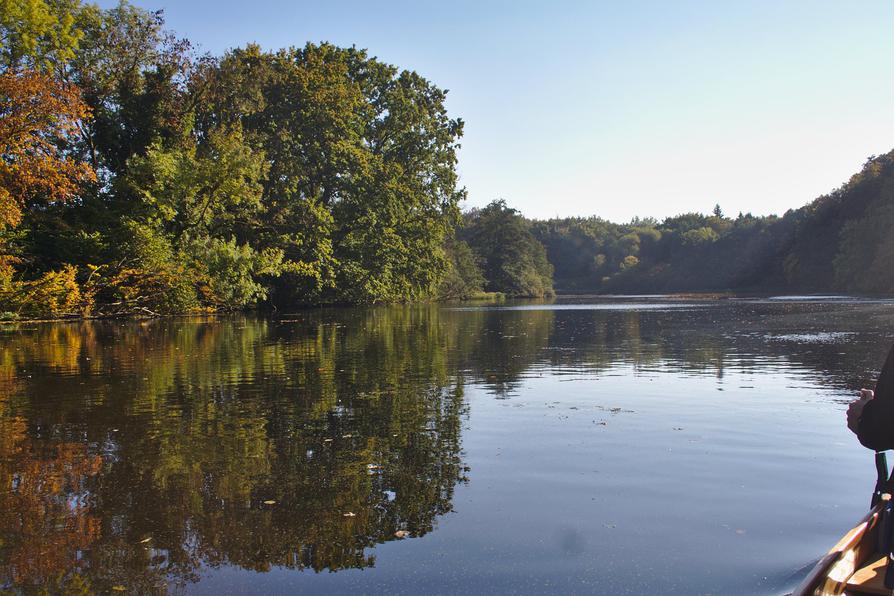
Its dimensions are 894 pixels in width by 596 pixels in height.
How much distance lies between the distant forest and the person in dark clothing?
2713 centimetres

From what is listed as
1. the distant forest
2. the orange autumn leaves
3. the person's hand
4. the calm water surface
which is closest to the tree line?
the distant forest

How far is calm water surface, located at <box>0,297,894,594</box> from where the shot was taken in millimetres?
4797

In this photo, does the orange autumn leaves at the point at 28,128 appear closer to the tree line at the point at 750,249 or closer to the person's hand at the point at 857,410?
the person's hand at the point at 857,410

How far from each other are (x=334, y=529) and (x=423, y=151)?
46.8 m

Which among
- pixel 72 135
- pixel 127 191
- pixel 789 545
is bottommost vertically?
pixel 789 545

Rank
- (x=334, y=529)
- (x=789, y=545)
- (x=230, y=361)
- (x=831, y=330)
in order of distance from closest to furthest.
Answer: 1. (x=789, y=545)
2. (x=334, y=529)
3. (x=230, y=361)
4. (x=831, y=330)

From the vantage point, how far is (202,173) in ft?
116

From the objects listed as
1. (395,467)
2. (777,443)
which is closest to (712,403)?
(777,443)

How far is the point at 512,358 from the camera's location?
18047mm

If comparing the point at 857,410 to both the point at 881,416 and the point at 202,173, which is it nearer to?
the point at 881,416

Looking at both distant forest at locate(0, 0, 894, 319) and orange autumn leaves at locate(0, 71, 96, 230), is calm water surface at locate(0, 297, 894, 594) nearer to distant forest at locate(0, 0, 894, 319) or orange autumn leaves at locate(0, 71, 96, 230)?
orange autumn leaves at locate(0, 71, 96, 230)

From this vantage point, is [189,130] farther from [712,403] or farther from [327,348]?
[712,403]

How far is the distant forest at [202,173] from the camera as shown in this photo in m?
29.2

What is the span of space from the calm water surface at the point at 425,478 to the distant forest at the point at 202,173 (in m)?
16.9
